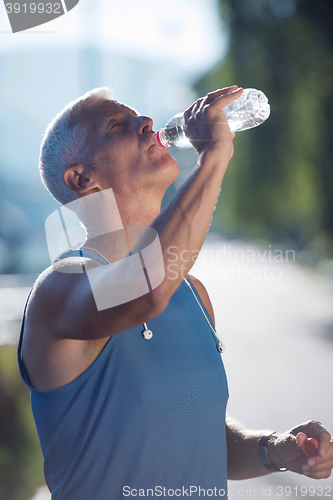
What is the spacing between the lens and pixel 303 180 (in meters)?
10.2

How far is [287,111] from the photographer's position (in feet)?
33.6

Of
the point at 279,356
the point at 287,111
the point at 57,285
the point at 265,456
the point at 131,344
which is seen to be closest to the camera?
the point at 57,285

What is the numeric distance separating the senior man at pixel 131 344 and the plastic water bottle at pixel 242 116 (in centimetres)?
23

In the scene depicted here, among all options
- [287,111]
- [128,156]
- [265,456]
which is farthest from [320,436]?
[287,111]

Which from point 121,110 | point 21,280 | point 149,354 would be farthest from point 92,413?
point 21,280

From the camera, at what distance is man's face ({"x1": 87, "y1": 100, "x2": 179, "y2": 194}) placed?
1.26 m

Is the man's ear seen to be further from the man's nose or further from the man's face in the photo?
the man's nose

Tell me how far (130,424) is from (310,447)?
528mm

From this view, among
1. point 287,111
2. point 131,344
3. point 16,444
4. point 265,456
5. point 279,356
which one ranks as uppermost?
point 131,344

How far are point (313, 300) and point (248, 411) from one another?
4121 mm

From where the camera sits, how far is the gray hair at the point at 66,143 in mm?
1298

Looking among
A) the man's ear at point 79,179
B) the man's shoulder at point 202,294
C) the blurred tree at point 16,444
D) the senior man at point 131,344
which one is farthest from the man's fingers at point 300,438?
the blurred tree at point 16,444

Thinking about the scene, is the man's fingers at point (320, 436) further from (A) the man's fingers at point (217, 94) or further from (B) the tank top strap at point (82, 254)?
(A) the man's fingers at point (217, 94)

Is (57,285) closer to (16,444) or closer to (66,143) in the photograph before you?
(66,143)
